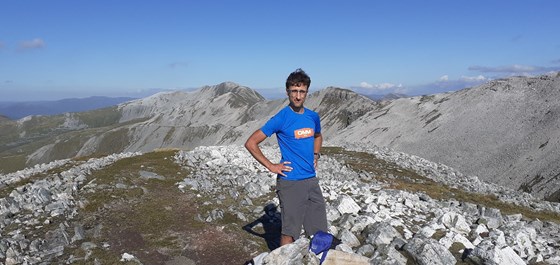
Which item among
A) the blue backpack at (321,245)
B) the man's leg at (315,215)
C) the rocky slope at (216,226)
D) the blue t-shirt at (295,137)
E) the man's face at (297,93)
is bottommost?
the rocky slope at (216,226)

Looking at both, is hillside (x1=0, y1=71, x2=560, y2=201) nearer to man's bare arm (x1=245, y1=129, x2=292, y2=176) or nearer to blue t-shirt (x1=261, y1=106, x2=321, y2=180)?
blue t-shirt (x1=261, y1=106, x2=321, y2=180)

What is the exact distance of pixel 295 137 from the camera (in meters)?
8.38

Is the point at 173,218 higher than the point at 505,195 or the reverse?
higher

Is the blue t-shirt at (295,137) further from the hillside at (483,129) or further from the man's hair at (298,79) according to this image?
the hillside at (483,129)

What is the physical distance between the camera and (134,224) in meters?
14.3

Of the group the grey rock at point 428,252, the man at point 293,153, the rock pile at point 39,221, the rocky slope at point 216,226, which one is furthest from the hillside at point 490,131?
the rock pile at point 39,221

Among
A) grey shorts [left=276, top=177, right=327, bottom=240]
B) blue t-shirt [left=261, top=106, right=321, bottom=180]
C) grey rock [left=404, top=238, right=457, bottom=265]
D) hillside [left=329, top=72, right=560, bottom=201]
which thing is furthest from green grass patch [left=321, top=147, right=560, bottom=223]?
blue t-shirt [left=261, top=106, right=321, bottom=180]

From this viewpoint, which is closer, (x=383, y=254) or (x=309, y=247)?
(x=309, y=247)

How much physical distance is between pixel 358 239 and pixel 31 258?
10.3m

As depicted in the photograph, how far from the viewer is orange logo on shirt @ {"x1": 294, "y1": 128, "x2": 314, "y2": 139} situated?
27.5 feet

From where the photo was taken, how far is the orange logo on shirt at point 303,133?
8367mm

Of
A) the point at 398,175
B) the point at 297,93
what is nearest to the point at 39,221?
the point at 297,93

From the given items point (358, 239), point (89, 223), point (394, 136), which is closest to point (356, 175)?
point (358, 239)

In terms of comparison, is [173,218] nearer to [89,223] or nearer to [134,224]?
[134,224]
